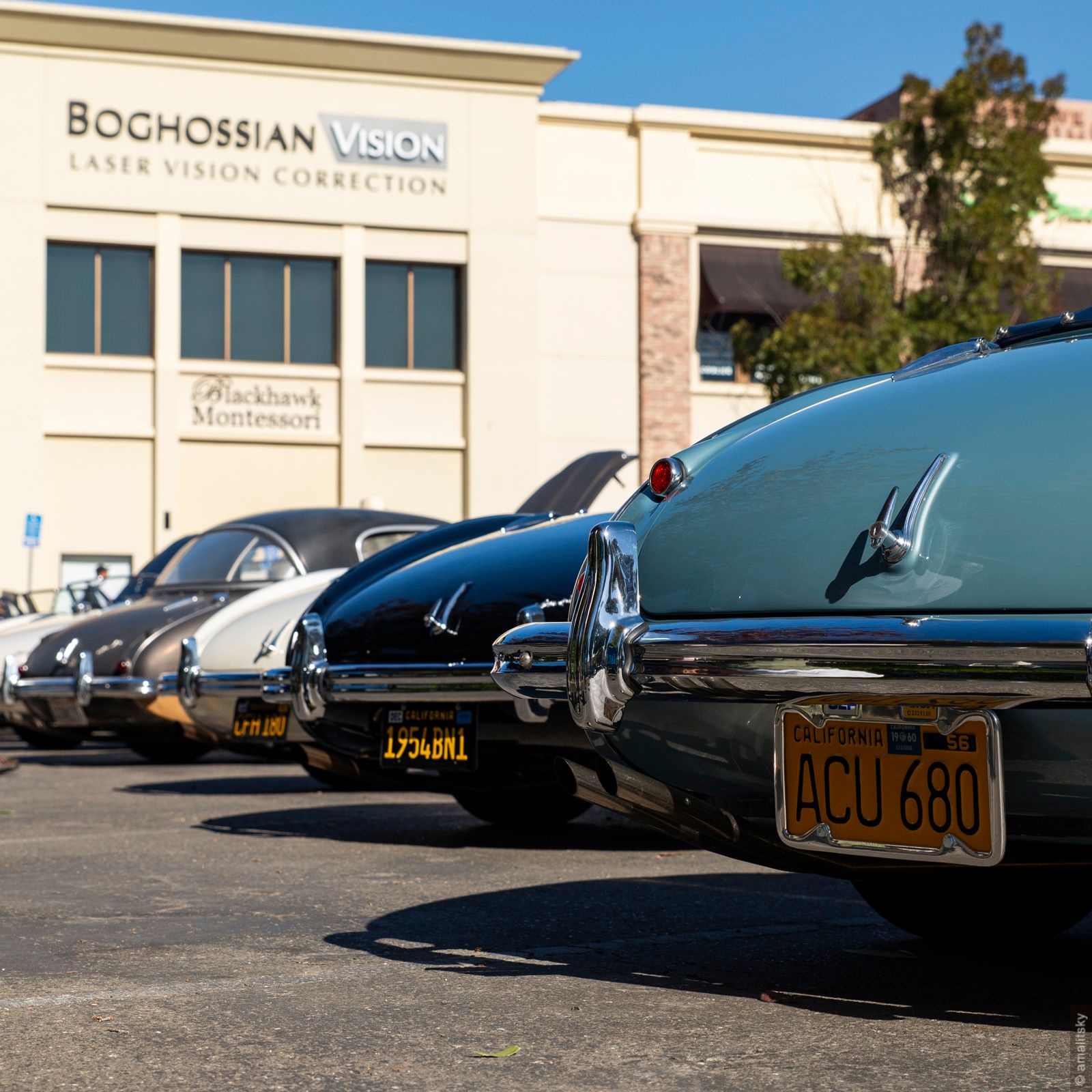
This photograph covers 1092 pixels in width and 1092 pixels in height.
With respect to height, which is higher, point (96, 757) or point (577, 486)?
point (577, 486)

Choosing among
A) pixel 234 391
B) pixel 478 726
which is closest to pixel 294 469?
pixel 234 391

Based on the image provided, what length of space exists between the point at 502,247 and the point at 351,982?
90.4ft

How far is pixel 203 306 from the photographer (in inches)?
1151

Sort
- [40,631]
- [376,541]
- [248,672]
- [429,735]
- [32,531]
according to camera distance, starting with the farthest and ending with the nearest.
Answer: [32,531] < [40,631] < [376,541] < [248,672] < [429,735]

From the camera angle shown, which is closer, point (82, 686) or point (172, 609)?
point (172, 609)

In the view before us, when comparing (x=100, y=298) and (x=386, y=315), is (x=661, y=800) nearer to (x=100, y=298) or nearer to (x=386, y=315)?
(x=100, y=298)

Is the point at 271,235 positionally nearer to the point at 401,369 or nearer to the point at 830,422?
the point at 401,369

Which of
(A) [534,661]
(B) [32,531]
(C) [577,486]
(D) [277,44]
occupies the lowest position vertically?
(A) [534,661]

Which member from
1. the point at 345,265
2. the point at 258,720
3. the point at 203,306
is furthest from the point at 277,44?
the point at 258,720

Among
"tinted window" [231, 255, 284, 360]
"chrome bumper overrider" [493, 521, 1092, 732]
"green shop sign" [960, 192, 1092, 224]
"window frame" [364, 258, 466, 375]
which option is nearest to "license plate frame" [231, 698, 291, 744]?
"chrome bumper overrider" [493, 521, 1092, 732]

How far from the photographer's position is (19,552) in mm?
28219

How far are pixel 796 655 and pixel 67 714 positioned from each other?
810 centimetres

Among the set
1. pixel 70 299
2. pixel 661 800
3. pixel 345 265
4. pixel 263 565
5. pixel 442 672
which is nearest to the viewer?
pixel 661 800

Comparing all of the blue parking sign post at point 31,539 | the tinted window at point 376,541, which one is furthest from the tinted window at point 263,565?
the blue parking sign post at point 31,539
